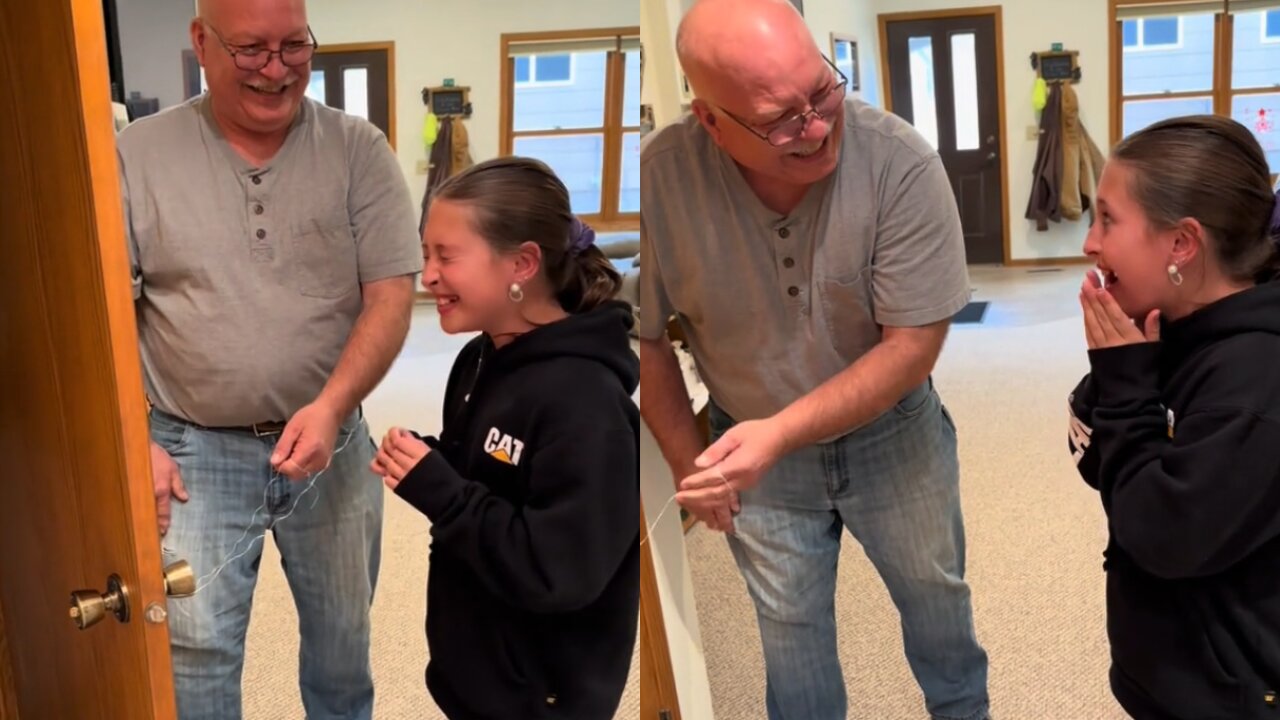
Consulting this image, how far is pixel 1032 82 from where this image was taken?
1651 mm

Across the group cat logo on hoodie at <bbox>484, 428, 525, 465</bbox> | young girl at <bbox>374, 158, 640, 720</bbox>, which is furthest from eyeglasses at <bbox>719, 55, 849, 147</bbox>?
cat logo on hoodie at <bbox>484, 428, 525, 465</bbox>

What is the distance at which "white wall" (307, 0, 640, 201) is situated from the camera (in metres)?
1.26

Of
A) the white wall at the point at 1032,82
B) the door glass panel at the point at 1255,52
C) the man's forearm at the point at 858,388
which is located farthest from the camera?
the door glass panel at the point at 1255,52

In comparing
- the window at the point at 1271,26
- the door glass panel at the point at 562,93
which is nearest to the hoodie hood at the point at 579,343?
the door glass panel at the point at 562,93

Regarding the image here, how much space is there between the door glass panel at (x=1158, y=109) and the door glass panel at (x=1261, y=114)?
55 millimetres

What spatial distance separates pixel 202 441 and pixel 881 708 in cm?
105

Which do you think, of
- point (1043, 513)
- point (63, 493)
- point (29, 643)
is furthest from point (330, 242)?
point (1043, 513)

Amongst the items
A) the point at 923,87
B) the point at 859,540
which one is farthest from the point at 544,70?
the point at 859,540

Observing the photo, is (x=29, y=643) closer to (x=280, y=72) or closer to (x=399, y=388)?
(x=399, y=388)

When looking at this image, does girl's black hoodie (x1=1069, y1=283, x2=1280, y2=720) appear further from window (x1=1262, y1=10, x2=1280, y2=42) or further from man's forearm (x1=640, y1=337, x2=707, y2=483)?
window (x1=1262, y1=10, x2=1280, y2=42)

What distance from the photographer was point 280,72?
1.24 m

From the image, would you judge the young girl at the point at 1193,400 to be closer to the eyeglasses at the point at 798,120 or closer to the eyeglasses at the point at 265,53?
the eyeglasses at the point at 798,120

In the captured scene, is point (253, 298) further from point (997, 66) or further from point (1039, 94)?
point (1039, 94)

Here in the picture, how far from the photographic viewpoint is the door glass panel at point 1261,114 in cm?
163
